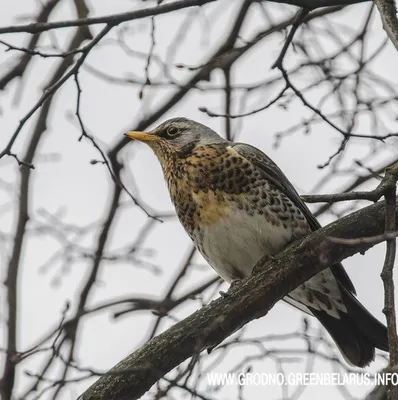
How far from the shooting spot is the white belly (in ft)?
18.7

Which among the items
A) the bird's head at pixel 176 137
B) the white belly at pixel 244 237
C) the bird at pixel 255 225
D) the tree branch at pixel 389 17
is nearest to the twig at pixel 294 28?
the tree branch at pixel 389 17

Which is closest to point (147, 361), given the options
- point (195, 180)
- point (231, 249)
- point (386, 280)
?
point (386, 280)

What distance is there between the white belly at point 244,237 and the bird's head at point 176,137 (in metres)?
0.88

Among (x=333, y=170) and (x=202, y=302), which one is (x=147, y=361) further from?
(x=333, y=170)

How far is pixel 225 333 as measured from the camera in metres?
4.48

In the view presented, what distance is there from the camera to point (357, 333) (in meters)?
5.84

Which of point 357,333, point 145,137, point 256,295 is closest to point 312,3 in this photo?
point 256,295

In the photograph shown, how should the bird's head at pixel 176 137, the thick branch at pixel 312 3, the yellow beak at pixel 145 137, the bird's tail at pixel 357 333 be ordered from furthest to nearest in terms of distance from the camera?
1. the yellow beak at pixel 145 137
2. the bird's head at pixel 176 137
3. the bird's tail at pixel 357 333
4. the thick branch at pixel 312 3

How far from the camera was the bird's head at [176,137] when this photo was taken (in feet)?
21.3

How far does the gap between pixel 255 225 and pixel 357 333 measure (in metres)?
1.08

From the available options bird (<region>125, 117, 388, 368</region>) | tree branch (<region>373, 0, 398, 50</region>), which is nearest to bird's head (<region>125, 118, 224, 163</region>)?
bird (<region>125, 117, 388, 368</region>)

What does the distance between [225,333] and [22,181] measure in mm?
3511

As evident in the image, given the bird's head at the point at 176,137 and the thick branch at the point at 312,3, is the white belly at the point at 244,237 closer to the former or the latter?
the bird's head at the point at 176,137

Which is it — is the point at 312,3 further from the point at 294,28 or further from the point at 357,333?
the point at 357,333
